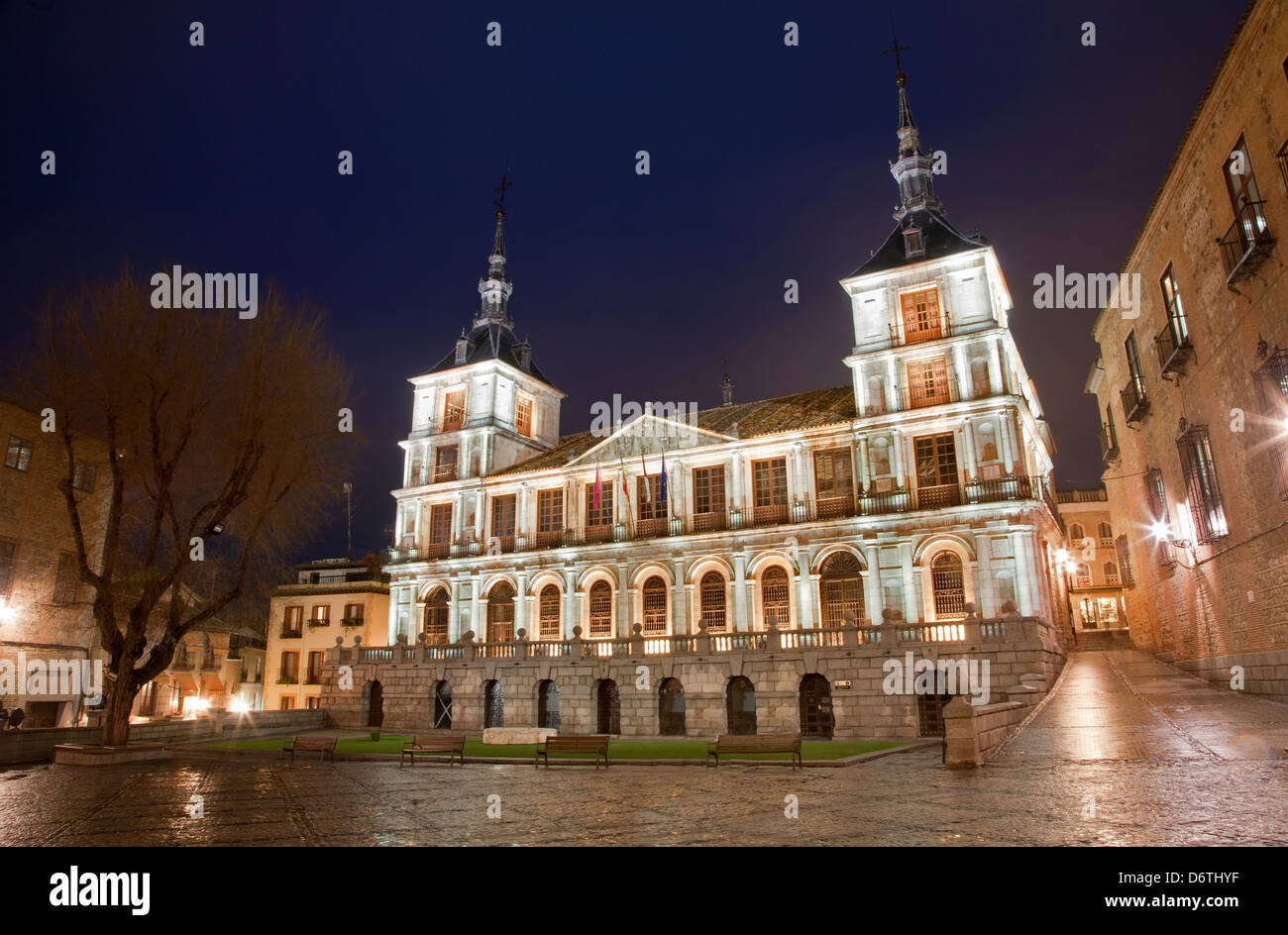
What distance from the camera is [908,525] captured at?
31.1 meters

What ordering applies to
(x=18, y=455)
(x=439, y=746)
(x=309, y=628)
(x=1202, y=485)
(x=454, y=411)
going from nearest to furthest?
1. (x=439, y=746)
2. (x=1202, y=485)
3. (x=18, y=455)
4. (x=454, y=411)
5. (x=309, y=628)

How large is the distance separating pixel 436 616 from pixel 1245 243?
35.7 m

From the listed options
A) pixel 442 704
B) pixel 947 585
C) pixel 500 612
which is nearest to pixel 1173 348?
pixel 947 585

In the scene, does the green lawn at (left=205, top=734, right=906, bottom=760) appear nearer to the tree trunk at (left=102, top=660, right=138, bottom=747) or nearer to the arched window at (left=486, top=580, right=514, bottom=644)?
the tree trunk at (left=102, top=660, right=138, bottom=747)

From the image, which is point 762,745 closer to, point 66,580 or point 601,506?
point 601,506

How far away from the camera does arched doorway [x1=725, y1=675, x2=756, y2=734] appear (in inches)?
1139

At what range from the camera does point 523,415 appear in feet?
153

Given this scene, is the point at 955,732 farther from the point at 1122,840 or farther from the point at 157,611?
the point at 157,611

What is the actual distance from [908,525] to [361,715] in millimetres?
25097

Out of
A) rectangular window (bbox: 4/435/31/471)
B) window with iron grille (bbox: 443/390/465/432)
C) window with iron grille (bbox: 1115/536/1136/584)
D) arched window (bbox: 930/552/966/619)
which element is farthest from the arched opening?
rectangular window (bbox: 4/435/31/471)

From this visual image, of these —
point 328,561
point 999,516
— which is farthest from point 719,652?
point 328,561

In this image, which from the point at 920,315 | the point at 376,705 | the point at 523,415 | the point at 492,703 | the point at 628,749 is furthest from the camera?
the point at 523,415

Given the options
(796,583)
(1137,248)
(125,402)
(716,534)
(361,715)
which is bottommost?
(361,715)

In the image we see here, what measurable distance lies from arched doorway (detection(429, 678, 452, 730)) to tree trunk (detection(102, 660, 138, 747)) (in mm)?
14618
